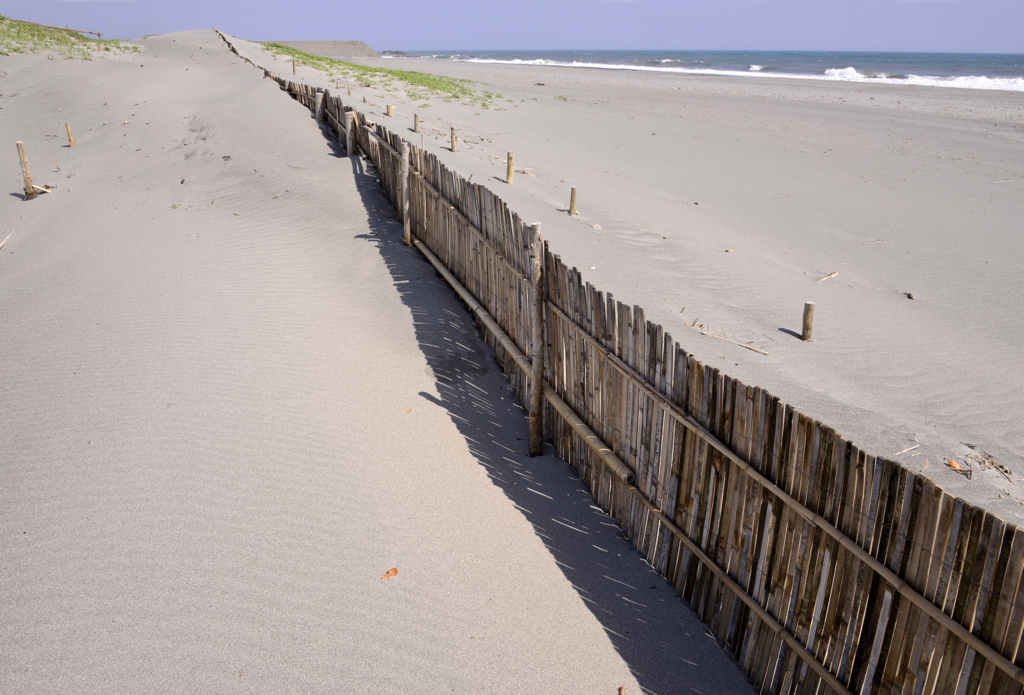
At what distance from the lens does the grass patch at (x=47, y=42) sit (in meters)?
27.2

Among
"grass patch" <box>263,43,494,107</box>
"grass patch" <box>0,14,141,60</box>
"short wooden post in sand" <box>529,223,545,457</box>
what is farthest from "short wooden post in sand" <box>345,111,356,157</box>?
"grass patch" <box>0,14,141,60</box>

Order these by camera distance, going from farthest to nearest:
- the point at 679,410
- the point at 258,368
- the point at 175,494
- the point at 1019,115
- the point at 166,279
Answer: the point at 1019,115
the point at 166,279
the point at 258,368
the point at 175,494
the point at 679,410

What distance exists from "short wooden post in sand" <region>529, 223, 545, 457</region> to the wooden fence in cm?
6

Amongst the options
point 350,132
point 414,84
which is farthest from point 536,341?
point 414,84

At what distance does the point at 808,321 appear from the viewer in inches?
291

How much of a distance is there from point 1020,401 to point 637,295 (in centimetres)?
416

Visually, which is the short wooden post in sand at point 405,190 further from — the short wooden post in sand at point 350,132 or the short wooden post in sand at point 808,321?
the short wooden post in sand at point 808,321

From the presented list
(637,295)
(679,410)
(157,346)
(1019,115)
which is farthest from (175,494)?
(1019,115)

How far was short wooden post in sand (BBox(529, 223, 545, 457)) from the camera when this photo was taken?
4891 mm

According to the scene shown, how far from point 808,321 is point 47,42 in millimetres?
35650

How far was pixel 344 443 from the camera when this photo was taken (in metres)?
5.11

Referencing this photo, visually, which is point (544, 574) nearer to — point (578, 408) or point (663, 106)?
point (578, 408)

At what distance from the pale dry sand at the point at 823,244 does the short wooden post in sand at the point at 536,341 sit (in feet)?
8.05

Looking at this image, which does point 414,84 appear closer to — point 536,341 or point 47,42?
point 47,42
